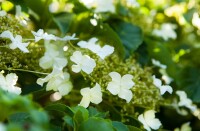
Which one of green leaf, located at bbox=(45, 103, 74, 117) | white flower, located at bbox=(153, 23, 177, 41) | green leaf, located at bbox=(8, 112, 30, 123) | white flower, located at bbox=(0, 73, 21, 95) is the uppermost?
white flower, located at bbox=(153, 23, 177, 41)

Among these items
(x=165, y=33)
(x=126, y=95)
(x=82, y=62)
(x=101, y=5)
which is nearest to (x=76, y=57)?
(x=82, y=62)

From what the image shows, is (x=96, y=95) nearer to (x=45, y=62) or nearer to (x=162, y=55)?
(x=45, y=62)

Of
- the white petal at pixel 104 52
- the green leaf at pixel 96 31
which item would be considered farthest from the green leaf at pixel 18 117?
the green leaf at pixel 96 31

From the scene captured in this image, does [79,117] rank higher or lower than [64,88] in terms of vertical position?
lower

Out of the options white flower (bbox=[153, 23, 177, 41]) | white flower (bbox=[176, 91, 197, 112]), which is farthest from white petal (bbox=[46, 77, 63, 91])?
white flower (bbox=[153, 23, 177, 41])

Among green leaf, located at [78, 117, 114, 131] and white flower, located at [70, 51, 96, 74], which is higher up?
white flower, located at [70, 51, 96, 74]

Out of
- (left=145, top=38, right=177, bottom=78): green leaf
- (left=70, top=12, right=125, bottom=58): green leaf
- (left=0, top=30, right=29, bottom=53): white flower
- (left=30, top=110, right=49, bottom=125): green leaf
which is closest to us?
A: (left=30, top=110, right=49, bottom=125): green leaf

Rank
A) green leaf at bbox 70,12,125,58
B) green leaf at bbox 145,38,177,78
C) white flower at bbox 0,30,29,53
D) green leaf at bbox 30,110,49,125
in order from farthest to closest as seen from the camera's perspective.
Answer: green leaf at bbox 145,38,177,78 < green leaf at bbox 70,12,125,58 < white flower at bbox 0,30,29,53 < green leaf at bbox 30,110,49,125

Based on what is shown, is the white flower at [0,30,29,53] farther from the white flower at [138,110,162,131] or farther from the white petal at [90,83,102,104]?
the white flower at [138,110,162,131]
